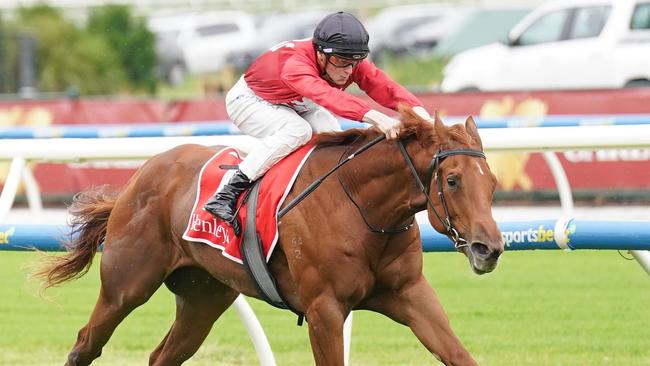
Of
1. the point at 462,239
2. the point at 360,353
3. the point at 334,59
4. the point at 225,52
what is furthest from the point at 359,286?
the point at 225,52

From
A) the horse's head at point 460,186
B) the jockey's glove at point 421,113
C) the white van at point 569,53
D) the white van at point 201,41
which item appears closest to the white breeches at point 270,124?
the jockey's glove at point 421,113

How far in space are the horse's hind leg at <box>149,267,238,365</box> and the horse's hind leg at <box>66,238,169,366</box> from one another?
0.44 ft

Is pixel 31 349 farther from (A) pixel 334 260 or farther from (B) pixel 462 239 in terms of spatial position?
(B) pixel 462 239

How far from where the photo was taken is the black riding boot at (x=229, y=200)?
5.23 m

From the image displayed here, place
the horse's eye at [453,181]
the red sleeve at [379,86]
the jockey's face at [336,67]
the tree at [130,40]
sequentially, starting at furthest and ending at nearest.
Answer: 1. the tree at [130,40]
2. the red sleeve at [379,86]
3. the jockey's face at [336,67]
4. the horse's eye at [453,181]

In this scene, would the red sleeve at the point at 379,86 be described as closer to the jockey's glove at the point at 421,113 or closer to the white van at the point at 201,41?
the jockey's glove at the point at 421,113

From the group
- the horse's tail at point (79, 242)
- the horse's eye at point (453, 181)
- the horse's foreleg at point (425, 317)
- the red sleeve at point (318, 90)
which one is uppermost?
the red sleeve at point (318, 90)

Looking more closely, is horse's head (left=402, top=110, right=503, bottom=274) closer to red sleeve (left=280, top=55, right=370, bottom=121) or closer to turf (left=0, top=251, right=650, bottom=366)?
red sleeve (left=280, top=55, right=370, bottom=121)

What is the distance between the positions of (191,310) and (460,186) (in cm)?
173

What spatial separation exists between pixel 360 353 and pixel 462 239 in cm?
247

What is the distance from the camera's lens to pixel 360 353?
22.7ft

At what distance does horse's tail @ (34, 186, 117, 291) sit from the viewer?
19.8 feet

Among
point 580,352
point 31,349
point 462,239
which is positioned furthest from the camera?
point 31,349

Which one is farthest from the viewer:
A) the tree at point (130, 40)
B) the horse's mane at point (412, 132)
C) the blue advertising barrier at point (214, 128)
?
the tree at point (130, 40)
